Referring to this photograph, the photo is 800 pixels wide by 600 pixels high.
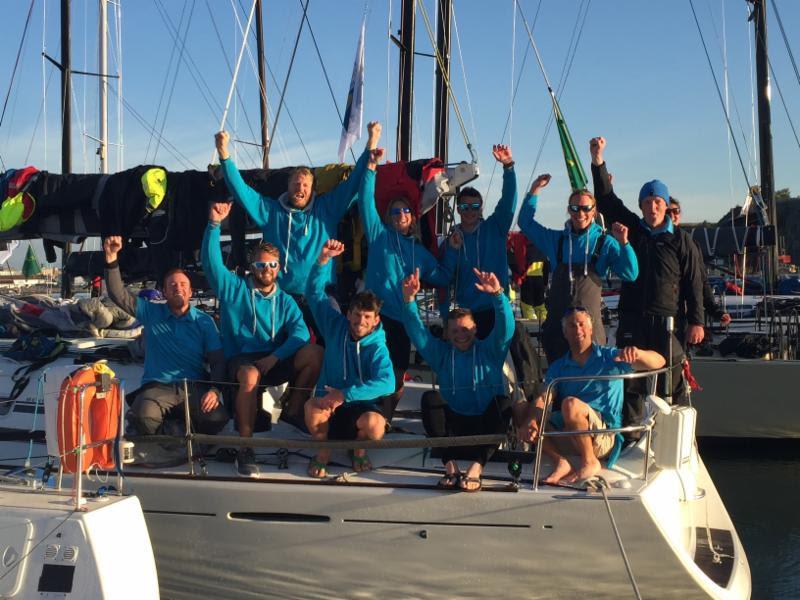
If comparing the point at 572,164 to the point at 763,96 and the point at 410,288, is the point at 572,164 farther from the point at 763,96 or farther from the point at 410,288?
the point at 763,96

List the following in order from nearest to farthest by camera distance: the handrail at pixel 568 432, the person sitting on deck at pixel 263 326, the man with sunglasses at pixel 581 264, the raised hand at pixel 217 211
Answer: the handrail at pixel 568 432
the person sitting on deck at pixel 263 326
the raised hand at pixel 217 211
the man with sunglasses at pixel 581 264

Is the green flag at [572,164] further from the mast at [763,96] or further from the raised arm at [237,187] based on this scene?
the mast at [763,96]

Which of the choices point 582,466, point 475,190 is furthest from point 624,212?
point 582,466

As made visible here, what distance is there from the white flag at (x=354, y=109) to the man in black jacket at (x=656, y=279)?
172 inches

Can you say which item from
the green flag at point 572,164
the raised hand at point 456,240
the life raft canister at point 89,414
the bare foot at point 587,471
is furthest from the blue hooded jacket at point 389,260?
the green flag at point 572,164

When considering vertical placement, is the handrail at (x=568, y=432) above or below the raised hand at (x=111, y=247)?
below

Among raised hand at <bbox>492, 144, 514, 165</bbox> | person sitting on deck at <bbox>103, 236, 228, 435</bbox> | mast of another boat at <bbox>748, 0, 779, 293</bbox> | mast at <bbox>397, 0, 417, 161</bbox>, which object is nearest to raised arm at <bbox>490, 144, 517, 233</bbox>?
raised hand at <bbox>492, 144, 514, 165</bbox>

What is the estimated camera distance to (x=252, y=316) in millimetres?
5375

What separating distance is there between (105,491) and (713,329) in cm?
931

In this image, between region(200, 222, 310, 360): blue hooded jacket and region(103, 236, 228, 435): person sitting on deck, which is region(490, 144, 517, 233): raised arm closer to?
region(200, 222, 310, 360): blue hooded jacket

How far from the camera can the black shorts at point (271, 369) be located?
17.3 feet

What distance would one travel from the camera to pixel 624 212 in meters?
6.27

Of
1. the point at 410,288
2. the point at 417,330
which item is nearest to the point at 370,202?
the point at 410,288

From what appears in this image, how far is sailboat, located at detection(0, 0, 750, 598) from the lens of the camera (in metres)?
4.46
